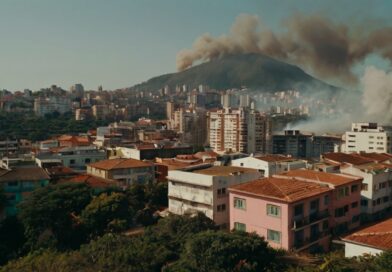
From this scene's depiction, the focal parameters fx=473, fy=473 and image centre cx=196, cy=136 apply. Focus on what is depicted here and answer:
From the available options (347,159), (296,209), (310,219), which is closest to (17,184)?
(296,209)

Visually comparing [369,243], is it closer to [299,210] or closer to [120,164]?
[299,210]

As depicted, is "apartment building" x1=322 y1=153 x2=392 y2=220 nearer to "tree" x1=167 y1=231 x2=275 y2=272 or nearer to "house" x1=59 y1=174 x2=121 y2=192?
"tree" x1=167 y1=231 x2=275 y2=272

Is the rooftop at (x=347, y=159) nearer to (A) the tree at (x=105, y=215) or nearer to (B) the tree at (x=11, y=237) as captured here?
(A) the tree at (x=105, y=215)

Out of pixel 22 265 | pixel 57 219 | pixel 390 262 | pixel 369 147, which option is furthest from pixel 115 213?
pixel 369 147

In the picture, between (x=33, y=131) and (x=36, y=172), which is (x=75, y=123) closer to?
(x=33, y=131)

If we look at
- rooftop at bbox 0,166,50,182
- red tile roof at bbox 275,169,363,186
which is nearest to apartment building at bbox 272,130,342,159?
red tile roof at bbox 275,169,363,186

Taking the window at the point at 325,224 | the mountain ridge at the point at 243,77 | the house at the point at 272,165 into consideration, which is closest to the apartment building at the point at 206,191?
the window at the point at 325,224
